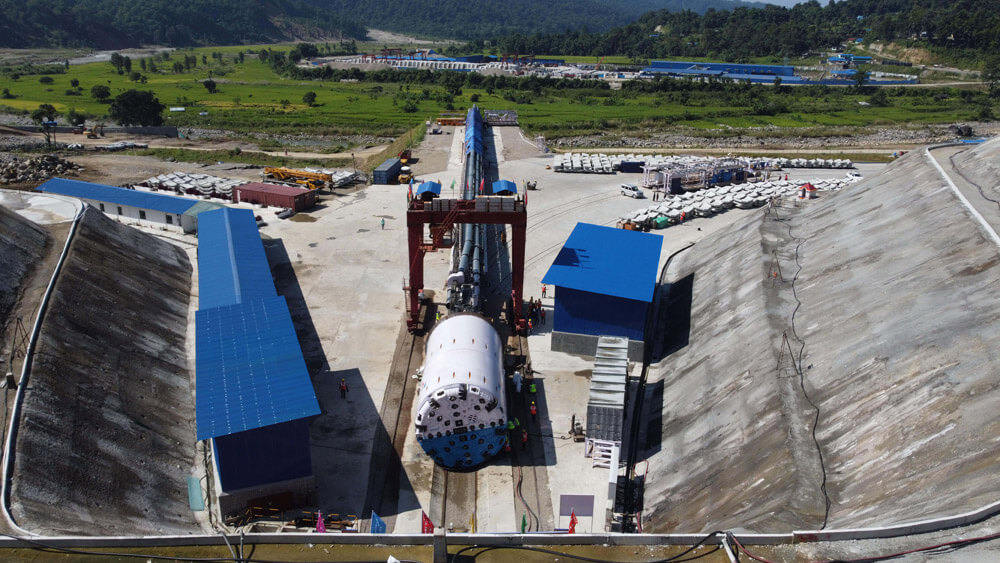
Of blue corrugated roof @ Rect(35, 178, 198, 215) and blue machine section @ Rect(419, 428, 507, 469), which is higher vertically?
blue corrugated roof @ Rect(35, 178, 198, 215)

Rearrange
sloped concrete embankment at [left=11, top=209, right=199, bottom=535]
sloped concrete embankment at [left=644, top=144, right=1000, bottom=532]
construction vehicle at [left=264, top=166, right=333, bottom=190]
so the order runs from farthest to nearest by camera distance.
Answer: construction vehicle at [left=264, top=166, right=333, bottom=190] < sloped concrete embankment at [left=11, top=209, right=199, bottom=535] < sloped concrete embankment at [left=644, top=144, right=1000, bottom=532]

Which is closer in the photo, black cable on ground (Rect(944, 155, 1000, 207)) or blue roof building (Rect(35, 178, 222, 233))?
black cable on ground (Rect(944, 155, 1000, 207))

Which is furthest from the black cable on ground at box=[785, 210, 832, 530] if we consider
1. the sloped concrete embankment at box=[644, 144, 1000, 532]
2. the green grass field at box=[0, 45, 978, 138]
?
the green grass field at box=[0, 45, 978, 138]

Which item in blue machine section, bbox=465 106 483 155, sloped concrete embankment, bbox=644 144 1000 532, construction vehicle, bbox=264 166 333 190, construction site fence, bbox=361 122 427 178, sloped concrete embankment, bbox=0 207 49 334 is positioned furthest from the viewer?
construction site fence, bbox=361 122 427 178

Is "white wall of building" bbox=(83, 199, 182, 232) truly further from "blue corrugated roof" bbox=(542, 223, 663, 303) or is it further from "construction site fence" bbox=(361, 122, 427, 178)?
"blue corrugated roof" bbox=(542, 223, 663, 303)

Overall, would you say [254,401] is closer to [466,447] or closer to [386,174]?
[466,447]

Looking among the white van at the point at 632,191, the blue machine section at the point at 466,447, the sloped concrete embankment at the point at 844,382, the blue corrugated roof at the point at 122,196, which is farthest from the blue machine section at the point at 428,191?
the white van at the point at 632,191

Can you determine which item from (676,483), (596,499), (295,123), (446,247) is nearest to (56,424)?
(596,499)
